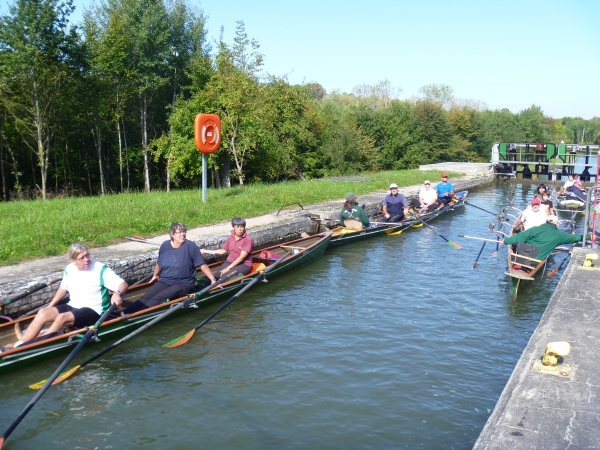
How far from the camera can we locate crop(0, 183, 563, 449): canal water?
18.6 ft

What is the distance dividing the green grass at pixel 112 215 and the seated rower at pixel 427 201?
338 centimetres

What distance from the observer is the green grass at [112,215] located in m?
10.4

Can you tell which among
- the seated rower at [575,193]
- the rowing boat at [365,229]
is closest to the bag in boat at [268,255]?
the rowing boat at [365,229]

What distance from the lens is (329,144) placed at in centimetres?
3522

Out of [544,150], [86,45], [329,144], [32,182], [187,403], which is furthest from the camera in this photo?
[544,150]

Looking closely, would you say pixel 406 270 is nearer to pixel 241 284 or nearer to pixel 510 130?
pixel 241 284

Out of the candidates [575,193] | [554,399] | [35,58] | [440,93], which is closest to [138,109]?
[35,58]

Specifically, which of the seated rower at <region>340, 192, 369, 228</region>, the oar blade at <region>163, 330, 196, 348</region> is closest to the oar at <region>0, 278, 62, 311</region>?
the oar blade at <region>163, 330, 196, 348</region>

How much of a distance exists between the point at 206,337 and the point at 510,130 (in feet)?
173

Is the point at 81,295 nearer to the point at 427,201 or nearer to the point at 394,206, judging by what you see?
the point at 394,206

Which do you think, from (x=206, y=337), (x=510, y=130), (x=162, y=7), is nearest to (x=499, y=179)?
(x=510, y=130)

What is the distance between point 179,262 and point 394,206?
9.65m

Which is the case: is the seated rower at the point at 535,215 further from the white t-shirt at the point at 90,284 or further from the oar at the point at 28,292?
the oar at the point at 28,292

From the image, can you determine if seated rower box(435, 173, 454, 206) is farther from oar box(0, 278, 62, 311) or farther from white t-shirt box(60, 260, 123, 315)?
white t-shirt box(60, 260, 123, 315)
